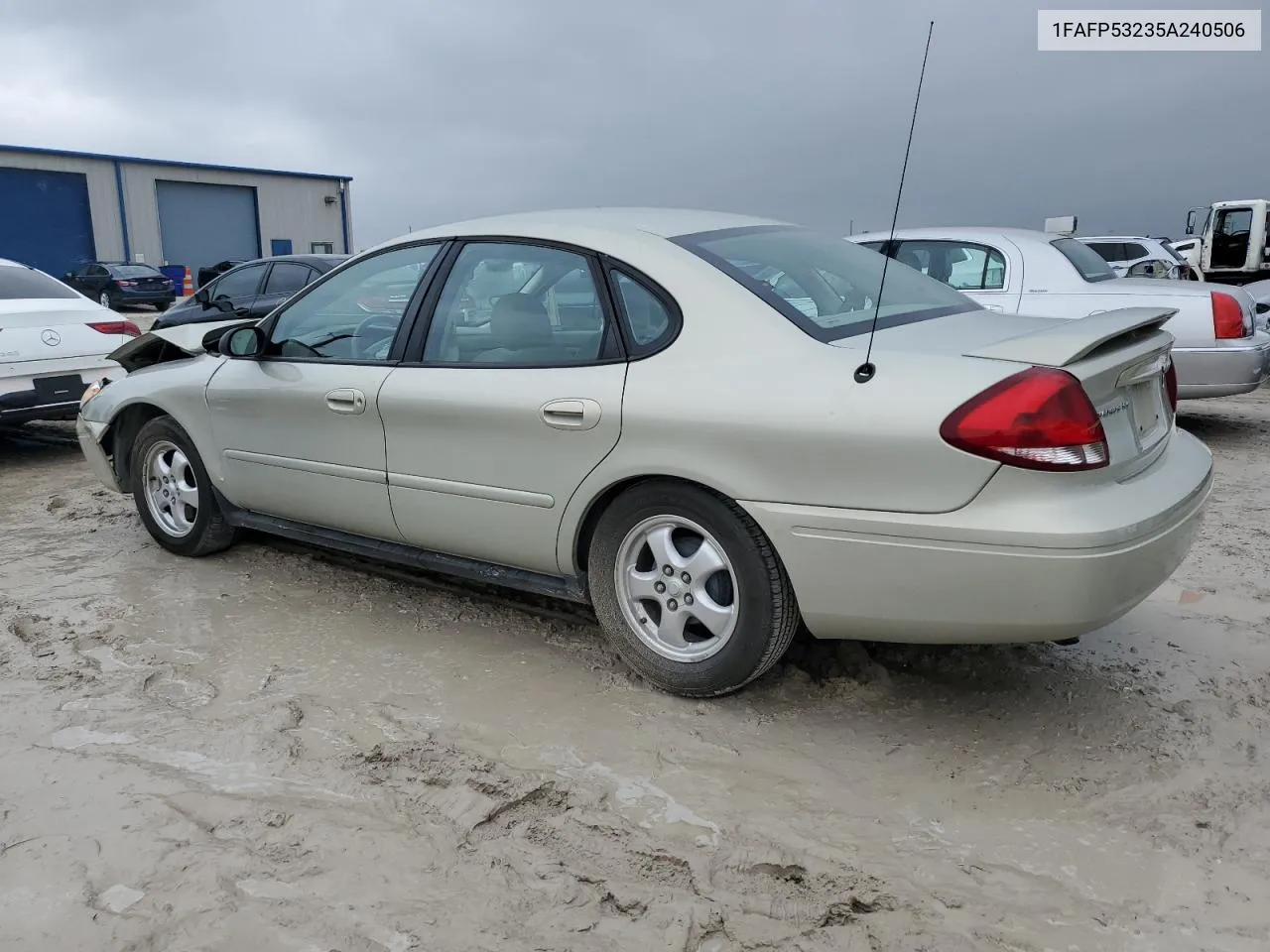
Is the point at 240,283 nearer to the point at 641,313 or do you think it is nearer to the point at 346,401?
the point at 346,401

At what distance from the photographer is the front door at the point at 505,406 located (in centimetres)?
333

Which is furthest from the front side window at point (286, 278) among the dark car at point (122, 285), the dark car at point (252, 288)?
the dark car at point (122, 285)

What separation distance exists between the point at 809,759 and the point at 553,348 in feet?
5.10

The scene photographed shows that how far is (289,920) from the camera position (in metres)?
2.27

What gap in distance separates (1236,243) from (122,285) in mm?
26504

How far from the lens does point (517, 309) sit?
3.61m

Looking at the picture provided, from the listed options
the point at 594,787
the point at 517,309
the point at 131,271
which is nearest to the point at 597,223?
the point at 517,309

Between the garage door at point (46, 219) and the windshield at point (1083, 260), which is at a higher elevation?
the garage door at point (46, 219)

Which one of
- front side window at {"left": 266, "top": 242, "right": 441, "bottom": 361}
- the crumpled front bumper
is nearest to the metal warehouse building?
the crumpled front bumper

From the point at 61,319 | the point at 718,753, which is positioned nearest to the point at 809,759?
the point at 718,753

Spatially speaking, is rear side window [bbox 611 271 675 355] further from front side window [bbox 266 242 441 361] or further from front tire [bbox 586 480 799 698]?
front side window [bbox 266 242 441 361]

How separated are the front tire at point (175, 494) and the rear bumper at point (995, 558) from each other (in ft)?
9.72

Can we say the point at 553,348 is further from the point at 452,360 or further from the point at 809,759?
the point at 809,759

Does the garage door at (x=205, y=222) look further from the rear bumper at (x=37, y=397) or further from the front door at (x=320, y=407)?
the front door at (x=320, y=407)
